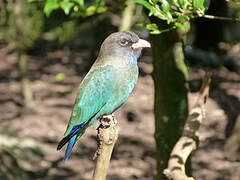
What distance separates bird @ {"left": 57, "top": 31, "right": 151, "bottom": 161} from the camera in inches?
154

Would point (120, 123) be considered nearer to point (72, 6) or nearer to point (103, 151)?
point (72, 6)

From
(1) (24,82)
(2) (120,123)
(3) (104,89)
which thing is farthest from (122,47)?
(1) (24,82)

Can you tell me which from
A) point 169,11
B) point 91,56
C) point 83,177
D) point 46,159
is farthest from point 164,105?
point 91,56

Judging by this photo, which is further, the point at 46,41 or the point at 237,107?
the point at 46,41

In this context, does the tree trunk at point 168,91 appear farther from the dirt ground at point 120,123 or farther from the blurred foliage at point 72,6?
the dirt ground at point 120,123

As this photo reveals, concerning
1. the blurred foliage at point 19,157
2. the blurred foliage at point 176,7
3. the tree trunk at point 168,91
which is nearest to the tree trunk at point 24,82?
the blurred foliage at point 19,157

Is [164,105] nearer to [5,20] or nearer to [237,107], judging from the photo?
[237,107]

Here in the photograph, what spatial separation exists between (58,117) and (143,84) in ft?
6.06

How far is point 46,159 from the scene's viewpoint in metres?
7.49

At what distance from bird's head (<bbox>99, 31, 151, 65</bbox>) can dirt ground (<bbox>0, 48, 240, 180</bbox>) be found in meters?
3.16

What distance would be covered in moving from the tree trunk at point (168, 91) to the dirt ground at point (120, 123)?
86.9 inches

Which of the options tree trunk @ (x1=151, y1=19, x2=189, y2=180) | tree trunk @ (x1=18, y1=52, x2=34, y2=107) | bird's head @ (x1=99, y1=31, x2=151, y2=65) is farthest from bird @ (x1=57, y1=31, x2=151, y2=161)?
tree trunk @ (x1=18, y1=52, x2=34, y2=107)

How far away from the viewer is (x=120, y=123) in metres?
8.54

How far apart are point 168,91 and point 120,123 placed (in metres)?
3.70
